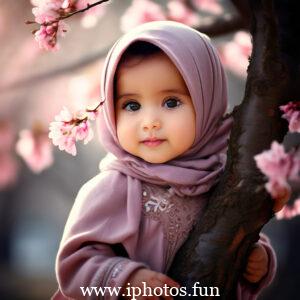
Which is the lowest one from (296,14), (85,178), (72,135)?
(85,178)

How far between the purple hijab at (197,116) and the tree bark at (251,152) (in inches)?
5.7

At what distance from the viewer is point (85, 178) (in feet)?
18.5

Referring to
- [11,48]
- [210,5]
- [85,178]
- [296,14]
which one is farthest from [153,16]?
[85,178]

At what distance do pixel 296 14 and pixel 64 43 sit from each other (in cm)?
374

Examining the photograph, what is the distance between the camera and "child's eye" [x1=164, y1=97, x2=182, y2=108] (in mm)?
1758

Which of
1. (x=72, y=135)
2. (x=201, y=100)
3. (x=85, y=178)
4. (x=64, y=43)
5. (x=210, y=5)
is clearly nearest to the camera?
(x=201, y=100)

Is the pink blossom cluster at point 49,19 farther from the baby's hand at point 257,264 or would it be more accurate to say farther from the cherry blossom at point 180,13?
the cherry blossom at point 180,13

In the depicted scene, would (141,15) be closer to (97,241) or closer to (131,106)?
(131,106)

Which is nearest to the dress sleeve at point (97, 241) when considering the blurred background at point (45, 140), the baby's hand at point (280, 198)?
the baby's hand at point (280, 198)

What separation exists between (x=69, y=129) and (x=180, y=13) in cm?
162

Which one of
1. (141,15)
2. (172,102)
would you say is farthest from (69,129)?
(141,15)

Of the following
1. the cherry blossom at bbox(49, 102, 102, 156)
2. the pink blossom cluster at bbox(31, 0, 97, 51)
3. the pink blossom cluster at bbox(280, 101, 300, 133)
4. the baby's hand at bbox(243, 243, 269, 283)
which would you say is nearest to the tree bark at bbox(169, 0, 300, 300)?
the pink blossom cluster at bbox(280, 101, 300, 133)

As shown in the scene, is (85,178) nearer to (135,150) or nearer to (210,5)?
(210,5)

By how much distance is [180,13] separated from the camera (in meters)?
3.33
